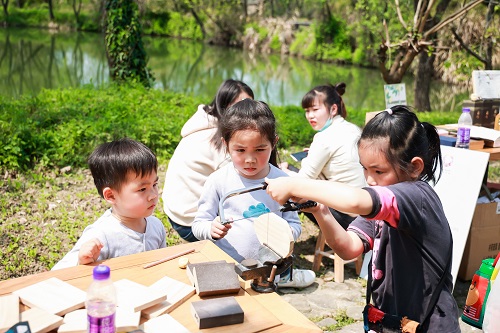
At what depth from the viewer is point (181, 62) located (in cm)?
2200

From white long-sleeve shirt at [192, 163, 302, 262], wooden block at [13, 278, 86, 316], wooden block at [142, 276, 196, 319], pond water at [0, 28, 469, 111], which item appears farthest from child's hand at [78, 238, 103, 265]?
pond water at [0, 28, 469, 111]

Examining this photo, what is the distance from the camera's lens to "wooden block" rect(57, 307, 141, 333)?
156cm

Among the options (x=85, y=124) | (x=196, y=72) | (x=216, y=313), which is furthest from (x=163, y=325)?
(x=196, y=72)

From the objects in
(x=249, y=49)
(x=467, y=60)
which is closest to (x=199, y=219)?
(x=467, y=60)

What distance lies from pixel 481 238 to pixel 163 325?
3395 millimetres

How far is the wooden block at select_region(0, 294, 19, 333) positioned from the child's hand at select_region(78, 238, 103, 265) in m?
0.37

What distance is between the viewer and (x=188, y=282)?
200 centimetres

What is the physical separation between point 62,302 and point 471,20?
18.0m

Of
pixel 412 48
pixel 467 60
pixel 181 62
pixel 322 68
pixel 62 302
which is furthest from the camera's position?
pixel 322 68

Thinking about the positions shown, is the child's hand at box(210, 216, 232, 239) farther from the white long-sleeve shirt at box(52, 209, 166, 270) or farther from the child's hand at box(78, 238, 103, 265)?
the child's hand at box(78, 238, 103, 265)

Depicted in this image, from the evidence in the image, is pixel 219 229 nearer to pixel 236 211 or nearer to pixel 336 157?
pixel 236 211

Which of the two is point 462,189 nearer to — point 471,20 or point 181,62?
point 471,20

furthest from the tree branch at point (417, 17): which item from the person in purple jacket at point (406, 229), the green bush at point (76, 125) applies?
the person in purple jacket at point (406, 229)

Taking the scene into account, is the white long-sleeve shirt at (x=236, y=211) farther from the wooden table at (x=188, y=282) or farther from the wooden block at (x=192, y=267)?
the wooden block at (x=192, y=267)
